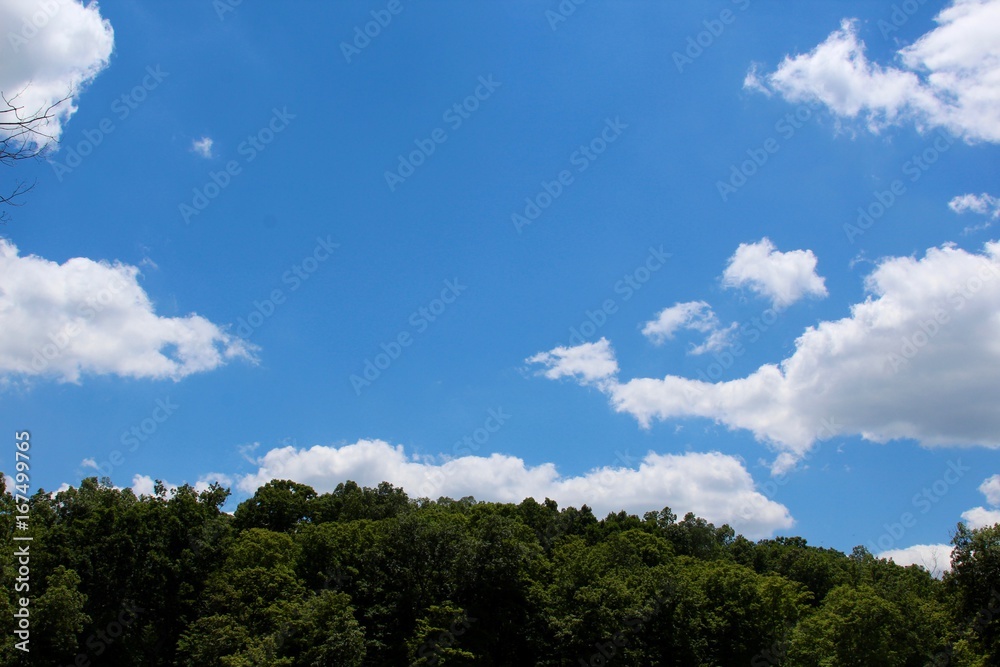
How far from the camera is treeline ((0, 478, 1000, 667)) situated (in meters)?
39.9

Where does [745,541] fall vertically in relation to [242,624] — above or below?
above

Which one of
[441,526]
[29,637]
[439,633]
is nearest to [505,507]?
[441,526]

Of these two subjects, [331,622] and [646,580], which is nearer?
[331,622]

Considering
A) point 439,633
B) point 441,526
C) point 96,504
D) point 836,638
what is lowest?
point 836,638

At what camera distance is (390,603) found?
46188mm

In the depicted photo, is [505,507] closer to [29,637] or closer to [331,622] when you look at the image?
[331,622]

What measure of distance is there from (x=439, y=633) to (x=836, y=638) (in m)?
23.5

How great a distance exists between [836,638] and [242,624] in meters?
34.3

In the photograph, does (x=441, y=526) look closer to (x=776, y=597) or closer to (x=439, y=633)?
(x=439, y=633)

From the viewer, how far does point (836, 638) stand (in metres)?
43.2

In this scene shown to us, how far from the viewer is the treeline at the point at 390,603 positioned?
131 ft

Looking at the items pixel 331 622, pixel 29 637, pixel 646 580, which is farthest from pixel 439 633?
pixel 29 637

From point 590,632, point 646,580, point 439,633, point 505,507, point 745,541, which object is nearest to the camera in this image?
point 439,633

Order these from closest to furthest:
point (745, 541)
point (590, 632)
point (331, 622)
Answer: point (331, 622) → point (590, 632) → point (745, 541)
